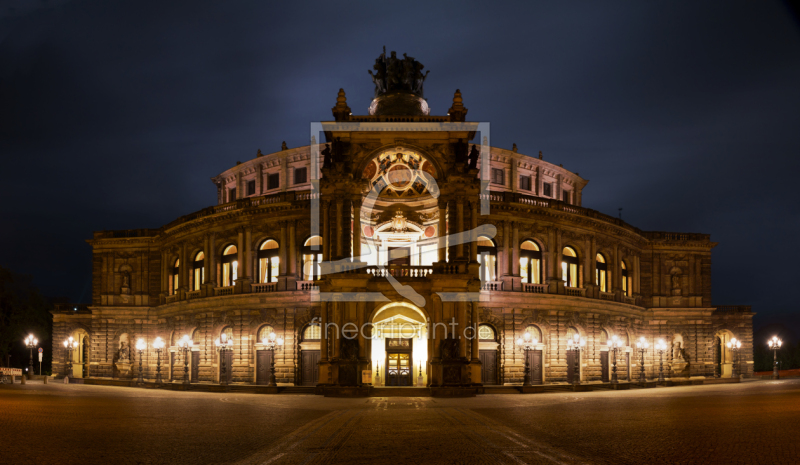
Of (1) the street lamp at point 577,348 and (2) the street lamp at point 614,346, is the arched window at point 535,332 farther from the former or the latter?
(2) the street lamp at point 614,346

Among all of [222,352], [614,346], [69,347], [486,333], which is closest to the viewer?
[486,333]

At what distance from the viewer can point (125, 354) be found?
6719 cm

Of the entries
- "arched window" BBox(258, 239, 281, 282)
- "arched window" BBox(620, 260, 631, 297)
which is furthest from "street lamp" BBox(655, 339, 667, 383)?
"arched window" BBox(258, 239, 281, 282)

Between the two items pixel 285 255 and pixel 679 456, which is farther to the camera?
pixel 285 255

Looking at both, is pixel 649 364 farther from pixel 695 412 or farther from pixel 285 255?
pixel 695 412

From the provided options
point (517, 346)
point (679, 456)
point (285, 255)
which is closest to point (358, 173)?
point (285, 255)

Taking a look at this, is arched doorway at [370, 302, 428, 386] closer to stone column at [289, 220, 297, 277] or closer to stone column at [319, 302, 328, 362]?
stone column at [319, 302, 328, 362]

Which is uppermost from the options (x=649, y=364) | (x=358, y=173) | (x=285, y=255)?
(x=358, y=173)

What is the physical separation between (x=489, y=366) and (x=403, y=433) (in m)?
31.7

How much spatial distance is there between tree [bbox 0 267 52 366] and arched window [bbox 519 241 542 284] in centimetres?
5934

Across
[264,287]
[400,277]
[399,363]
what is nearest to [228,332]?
[264,287]

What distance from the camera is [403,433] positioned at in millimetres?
22234

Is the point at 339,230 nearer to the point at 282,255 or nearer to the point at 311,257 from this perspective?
the point at 311,257

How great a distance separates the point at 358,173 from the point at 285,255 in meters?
12.8
